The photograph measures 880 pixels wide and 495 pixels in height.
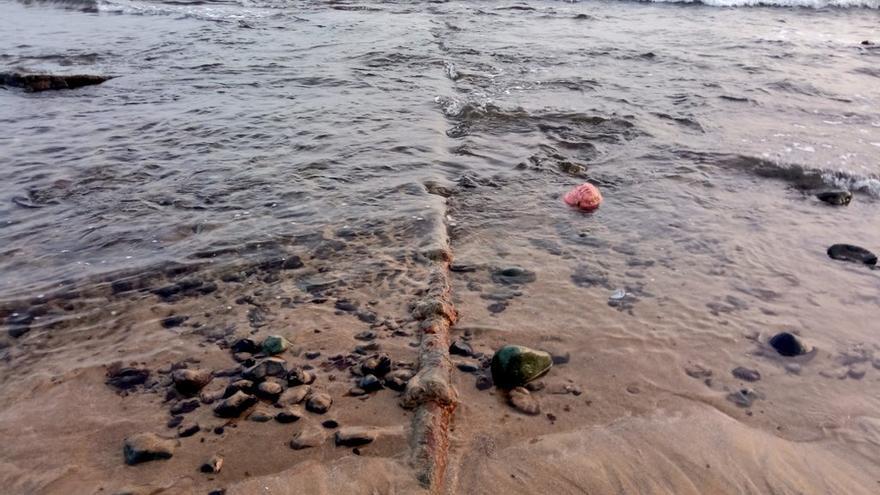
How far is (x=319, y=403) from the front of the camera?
2.92m

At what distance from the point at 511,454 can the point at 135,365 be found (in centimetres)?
195

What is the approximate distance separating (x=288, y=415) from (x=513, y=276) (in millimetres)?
1818

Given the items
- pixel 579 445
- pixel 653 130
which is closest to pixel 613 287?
pixel 579 445

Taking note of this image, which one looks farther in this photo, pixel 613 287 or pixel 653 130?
pixel 653 130

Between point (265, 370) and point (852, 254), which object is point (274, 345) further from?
point (852, 254)

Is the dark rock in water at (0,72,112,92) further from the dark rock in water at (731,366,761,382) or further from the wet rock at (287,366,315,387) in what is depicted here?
the dark rock in water at (731,366,761,382)

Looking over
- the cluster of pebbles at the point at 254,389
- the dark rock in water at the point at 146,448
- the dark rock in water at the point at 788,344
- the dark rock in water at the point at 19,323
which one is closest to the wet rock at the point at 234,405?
the cluster of pebbles at the point at 254,389

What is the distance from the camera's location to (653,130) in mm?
7211

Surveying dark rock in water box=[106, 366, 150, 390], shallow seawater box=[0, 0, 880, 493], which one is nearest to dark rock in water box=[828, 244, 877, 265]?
shallow seawater box=[0, 0, 880, 493]

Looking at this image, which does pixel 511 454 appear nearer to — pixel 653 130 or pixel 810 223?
pixel 810 223

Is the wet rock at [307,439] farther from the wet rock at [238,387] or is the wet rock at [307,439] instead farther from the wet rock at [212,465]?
the wet rock at [238,387]

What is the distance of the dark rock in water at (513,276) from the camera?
13.4ft

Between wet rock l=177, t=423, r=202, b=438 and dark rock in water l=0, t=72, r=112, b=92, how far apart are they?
7668mm

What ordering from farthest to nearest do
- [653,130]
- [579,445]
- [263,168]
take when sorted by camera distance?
[653,130], [263,168], [579,445]
